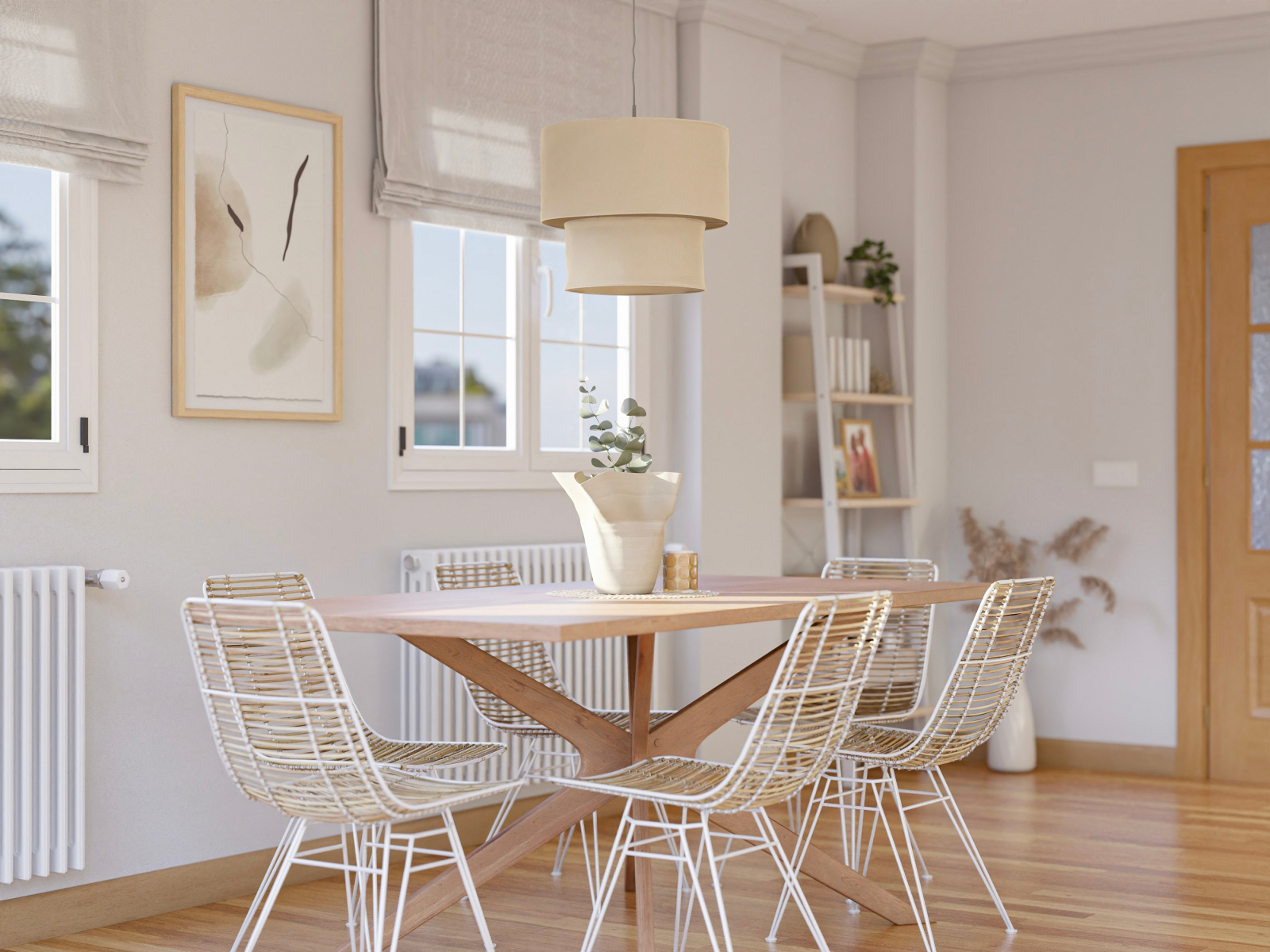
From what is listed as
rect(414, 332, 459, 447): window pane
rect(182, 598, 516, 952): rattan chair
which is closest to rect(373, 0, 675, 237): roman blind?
rect(414, 332, 459, 447): window pane

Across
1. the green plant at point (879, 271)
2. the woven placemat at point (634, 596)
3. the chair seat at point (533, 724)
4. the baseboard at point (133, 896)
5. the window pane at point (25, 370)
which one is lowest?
the baseboard at point (133, 896)

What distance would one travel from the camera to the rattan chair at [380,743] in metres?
3.65

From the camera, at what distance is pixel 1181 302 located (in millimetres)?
6289

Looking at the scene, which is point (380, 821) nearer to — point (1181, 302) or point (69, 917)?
point (69, 917)

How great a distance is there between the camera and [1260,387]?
20.2ft

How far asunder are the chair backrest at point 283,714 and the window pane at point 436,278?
2148 mm

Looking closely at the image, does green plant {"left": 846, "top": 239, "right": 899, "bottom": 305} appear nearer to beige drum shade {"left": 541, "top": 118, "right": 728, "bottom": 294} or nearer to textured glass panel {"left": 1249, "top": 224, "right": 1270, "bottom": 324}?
textured glass panel {"left": 1249, "top": 224, "right": 1270, "bottom": 324}

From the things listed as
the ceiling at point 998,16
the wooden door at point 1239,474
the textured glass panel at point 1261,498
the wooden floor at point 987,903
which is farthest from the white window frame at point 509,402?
the textured glass panel at point 1261,498

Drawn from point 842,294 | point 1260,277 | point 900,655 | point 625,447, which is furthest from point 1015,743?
point 625,447

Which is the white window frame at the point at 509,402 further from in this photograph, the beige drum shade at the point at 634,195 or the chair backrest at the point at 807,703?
the chair backrest at the point at 807,703

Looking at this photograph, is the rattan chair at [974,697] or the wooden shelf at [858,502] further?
the wooden shelf at [858,502]

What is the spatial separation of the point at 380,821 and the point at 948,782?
372 cm

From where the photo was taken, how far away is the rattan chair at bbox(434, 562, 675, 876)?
14.0 ft

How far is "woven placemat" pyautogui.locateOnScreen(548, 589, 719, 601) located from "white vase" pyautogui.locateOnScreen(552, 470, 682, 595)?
5cm
